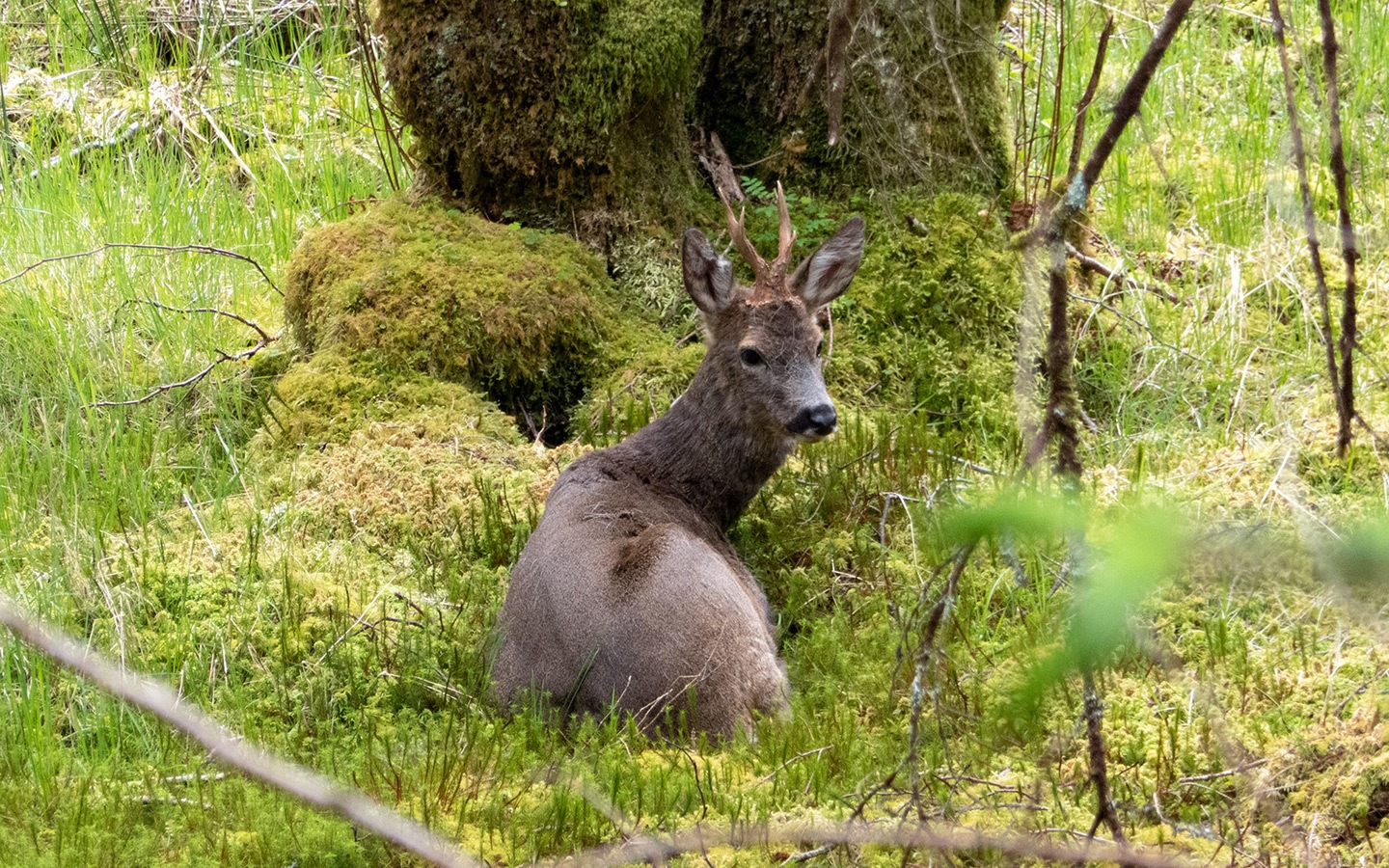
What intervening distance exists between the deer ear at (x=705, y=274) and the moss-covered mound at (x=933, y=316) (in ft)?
3.56

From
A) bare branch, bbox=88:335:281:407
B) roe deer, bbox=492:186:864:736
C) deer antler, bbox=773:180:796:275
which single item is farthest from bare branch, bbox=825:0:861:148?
bare branch, bbox=88:335:281:407

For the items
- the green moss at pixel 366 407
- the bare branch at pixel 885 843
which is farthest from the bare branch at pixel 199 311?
the bare branch at pixel 885 843

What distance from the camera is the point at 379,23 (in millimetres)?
6730

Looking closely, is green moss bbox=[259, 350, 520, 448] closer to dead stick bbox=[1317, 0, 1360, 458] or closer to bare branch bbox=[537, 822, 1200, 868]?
bare branch bbox=[537, 822, 1200, 868]

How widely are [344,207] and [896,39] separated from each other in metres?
3.53

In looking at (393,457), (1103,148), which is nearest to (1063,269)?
(1103,148)

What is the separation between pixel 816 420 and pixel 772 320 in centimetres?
50

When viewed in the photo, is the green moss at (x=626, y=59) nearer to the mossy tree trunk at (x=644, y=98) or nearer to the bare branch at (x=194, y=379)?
the mossy tree trunk at (x=644, y=98)

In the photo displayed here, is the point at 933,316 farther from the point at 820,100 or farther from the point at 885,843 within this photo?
the point at 885,843

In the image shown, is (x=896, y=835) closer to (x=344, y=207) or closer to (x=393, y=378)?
(x=393, y=378)

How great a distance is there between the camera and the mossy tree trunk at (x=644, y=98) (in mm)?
6414

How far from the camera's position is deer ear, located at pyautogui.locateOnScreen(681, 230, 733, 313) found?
5336 mm

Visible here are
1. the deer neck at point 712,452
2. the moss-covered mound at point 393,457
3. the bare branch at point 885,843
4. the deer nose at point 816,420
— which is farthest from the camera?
the moss-covered mound at point 393,457

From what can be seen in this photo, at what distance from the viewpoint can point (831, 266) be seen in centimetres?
548
